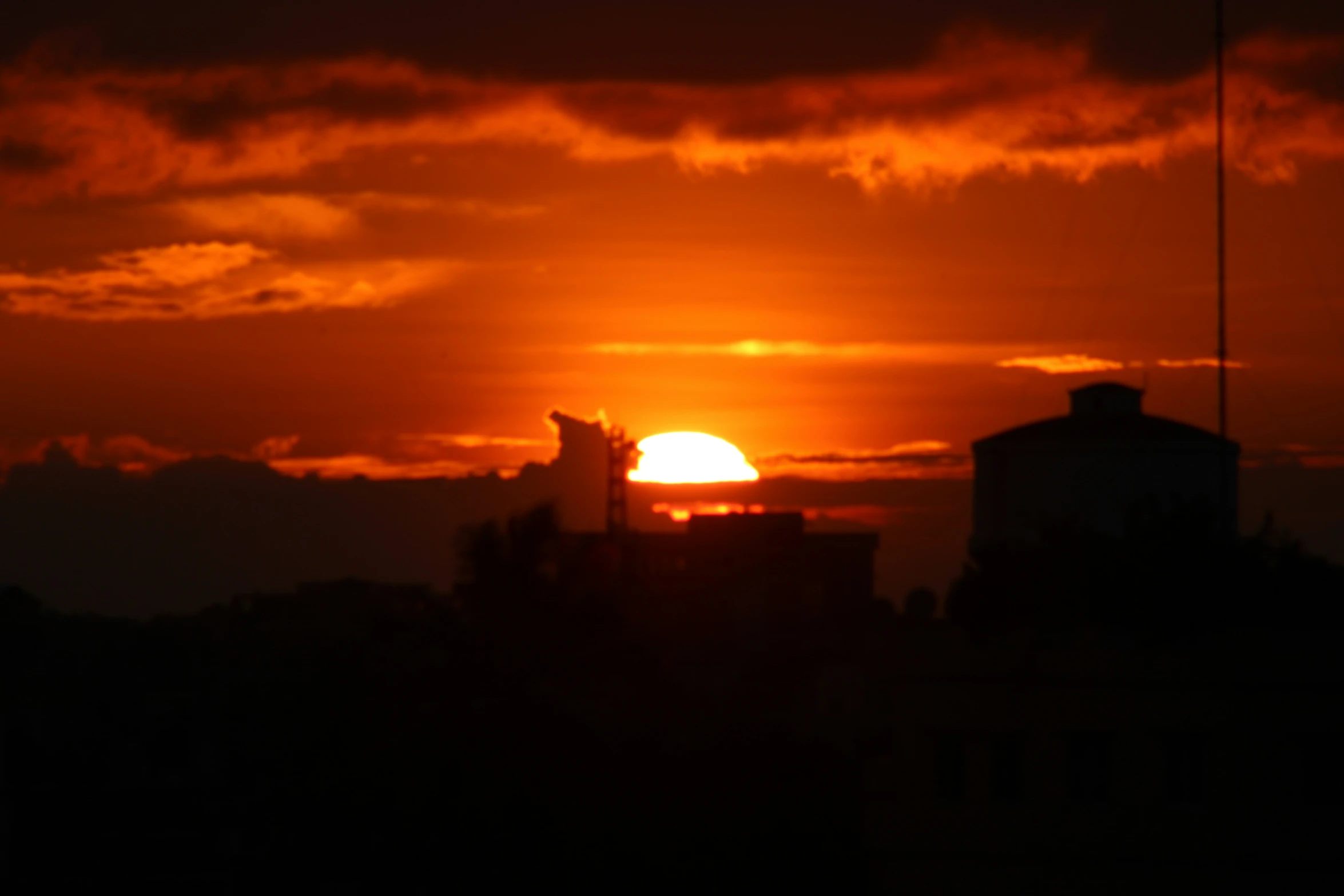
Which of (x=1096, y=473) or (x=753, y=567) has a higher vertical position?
(x=1096, y=473)

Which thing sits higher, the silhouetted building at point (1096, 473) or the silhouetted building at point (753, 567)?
the silhouetted building at point (1096, 473)

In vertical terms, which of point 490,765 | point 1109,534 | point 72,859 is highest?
point 1109,534

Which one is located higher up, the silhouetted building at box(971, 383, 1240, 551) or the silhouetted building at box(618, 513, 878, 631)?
the silhouetted building at box(971, 383, 1240, 551)

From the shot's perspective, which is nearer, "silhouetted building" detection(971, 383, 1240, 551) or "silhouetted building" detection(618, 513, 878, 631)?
"silhouetted building" detection(971, 383, 1240, 551)

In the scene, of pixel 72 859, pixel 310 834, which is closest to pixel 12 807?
pixel 72 859

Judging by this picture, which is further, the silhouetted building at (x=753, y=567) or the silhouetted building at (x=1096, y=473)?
the silhouetted building at (x=753, y=567)

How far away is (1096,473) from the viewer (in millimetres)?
48219

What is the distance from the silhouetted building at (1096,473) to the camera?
1879 inches

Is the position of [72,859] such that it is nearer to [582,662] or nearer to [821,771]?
[582,662]

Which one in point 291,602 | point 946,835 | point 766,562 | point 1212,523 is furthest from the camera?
point 291,602

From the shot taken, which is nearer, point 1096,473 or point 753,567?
point 1096,473

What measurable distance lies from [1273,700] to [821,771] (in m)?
9.10

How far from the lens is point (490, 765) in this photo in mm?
33969

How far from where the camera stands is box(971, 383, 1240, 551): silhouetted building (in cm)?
4772
